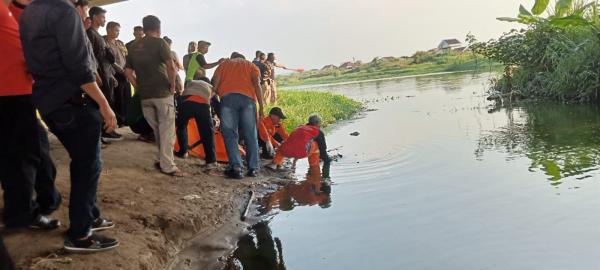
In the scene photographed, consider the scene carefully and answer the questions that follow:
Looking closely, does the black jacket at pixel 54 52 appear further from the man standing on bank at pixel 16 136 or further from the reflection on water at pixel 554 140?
the reflection on water at pixel 554 140

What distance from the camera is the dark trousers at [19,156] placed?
3846 millimetres

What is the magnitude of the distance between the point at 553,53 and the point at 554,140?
23.5 feet

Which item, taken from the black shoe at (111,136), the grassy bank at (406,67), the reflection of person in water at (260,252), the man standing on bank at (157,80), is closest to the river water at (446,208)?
the reflection of person in water at (260,252)

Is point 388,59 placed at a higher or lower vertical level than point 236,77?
higher

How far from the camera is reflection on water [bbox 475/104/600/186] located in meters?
6.94

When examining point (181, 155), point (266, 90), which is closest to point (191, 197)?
point (181, 155)

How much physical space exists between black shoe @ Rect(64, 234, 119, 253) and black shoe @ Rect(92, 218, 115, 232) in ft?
0.98

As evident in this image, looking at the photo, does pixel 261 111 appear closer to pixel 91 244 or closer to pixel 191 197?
pixel 191 197

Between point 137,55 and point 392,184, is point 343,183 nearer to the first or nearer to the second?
point 392,184

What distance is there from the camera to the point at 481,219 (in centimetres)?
507

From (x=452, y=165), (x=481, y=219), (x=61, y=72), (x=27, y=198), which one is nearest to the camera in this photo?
(x=61, y=72)

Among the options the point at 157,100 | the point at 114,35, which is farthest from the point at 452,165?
the point at 114,35

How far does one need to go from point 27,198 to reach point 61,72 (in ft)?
3.46

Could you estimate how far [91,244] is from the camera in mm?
3746
